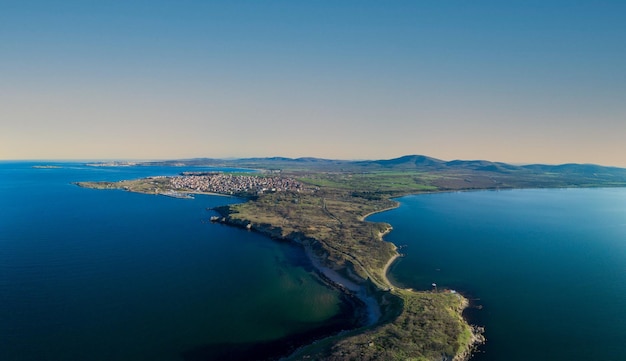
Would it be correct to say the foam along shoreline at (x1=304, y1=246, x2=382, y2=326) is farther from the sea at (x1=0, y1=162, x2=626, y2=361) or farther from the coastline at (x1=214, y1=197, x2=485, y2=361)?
the sea at (x1=0, y1=162, x2=626, y2=361)

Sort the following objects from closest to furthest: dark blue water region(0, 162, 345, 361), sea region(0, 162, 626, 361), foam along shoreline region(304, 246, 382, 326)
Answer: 1. dark blue water region(0, 162, 345, 361)
2. sea region(0, 162, 626, 361)
3. foam along shoreline region(304, 246, 382, 326)

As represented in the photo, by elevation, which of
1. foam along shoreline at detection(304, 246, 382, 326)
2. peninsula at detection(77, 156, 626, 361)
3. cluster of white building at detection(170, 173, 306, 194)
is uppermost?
cluster of white building at detection(170, 173, 306, 194)

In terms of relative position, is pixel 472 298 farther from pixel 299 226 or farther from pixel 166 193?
pixel 166 193

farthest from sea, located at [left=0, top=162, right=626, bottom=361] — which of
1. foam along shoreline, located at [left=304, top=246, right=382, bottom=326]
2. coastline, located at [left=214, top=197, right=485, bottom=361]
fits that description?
foam along shoreline, located at [left=304, top=246, right=382, bottom=326]

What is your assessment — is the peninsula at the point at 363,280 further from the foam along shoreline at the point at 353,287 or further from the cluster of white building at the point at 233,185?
the cluster of white building at the point at 233,185

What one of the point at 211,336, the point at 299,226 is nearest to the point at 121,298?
the point at 211,336

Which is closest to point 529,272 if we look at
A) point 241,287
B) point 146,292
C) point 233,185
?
point 241,287

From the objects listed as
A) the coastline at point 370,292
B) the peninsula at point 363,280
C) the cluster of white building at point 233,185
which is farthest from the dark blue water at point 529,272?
the cluster of white building at point 233,185
